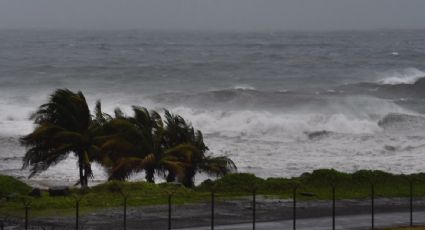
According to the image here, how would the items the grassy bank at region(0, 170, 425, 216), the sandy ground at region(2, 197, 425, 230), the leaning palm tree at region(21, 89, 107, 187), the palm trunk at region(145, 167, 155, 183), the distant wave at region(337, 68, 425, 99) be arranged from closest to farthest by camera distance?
the sandy ground at region(2, 197, 425, 230), the grassy bank at region(0, 170, 425, 216), the palm trunk at region(145, 167, 155, 183), the leaning palm tree at region(21, 89, 107, 187), the distant wave at region(337, 68, 425, 99)

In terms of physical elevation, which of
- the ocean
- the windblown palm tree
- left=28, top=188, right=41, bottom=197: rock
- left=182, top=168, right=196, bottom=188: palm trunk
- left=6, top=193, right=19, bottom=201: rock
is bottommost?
left=6, top=193, right=19, bottom=201: rock

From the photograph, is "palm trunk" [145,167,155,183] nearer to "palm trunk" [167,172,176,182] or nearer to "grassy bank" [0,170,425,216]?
"palm trunk" [167,172,176,182]

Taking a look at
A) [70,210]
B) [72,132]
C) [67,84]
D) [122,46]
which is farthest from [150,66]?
[70,210]

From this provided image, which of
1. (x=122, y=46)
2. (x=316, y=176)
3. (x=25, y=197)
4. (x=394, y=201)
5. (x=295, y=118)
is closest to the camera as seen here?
(x=25, y=197)

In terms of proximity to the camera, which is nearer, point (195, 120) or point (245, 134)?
point (245, 134)

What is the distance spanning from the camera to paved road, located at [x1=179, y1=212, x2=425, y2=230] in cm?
2245

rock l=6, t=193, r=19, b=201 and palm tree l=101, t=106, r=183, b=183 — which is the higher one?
palm tree l=101, t=106, r=183, b=183

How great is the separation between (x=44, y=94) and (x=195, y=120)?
21.1 m

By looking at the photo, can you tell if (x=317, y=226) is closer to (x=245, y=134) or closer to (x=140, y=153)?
Result: (x=140, y=153)

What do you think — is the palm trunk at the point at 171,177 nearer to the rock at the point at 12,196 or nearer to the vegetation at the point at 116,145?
the vegetation at the point at 116,145

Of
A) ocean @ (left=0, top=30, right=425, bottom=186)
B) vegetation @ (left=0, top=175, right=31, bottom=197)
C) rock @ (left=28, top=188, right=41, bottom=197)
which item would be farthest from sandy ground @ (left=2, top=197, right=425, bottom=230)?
ocean @ (left=0, top=30, right=425, bottom=186)

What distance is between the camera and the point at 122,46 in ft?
489

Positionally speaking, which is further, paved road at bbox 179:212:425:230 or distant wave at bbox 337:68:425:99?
distant wave at bbox 337:68:425:99

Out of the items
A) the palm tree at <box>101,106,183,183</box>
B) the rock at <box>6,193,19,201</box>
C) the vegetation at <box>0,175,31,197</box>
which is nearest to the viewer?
the rock at <box>6,193,19,201</box>
